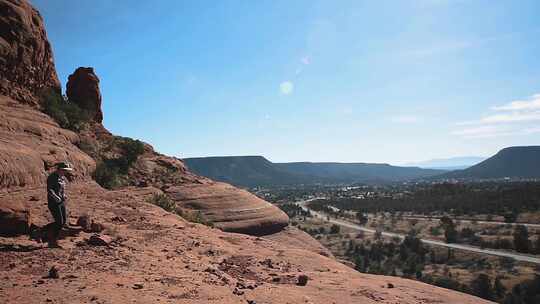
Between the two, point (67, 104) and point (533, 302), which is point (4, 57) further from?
point (533, 302)

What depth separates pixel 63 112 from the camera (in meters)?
24.9

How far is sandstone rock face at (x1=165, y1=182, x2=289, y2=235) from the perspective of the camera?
2453 centimetres

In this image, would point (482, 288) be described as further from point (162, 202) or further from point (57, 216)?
point (57, 216)

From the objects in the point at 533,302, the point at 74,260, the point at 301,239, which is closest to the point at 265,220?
the point at 301,239

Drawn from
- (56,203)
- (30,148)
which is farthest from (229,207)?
(56,203)

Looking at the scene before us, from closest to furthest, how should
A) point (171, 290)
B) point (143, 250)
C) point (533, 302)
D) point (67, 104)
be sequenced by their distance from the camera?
point (171, 290), point (143, 250), point (67, 104), point (533, 302)

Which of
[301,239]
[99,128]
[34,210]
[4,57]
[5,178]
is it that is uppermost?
[4,57]

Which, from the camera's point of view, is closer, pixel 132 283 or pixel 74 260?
pixel 132 283

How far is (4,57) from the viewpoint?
21.0m

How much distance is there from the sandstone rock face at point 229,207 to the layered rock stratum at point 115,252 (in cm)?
20

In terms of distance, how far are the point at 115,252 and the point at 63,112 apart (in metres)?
19.0

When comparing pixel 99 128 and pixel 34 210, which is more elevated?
pixel 99 128

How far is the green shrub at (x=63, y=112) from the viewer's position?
2395 centimetres

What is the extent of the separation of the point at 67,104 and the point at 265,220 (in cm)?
1639
